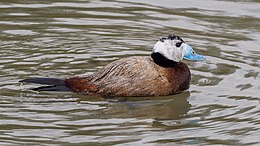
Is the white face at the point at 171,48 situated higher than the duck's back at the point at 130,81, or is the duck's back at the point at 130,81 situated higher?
the white face at the point at 171,48

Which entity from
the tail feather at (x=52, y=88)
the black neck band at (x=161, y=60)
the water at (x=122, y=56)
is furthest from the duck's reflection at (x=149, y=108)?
the tail feather at (x=52, y=88)

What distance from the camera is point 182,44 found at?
893 cm

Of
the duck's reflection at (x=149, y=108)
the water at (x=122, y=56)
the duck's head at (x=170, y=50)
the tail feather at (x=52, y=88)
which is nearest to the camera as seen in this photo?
the water at (x=122, y=56)

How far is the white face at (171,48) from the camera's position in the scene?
880cm

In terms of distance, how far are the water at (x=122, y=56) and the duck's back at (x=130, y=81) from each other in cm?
10

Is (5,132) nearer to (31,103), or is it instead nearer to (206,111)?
(31,103)

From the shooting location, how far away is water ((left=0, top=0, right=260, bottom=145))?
7.50m

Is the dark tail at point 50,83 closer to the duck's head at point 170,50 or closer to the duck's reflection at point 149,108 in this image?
the duck's reflection at point 149,108

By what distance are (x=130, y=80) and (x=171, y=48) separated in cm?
56

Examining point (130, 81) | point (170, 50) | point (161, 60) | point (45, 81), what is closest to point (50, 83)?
point (45, 81)

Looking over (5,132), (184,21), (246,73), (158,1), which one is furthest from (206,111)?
(158,1)

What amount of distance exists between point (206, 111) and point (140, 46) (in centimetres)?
236

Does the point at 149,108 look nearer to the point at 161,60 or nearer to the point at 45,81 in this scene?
the point at 161,60

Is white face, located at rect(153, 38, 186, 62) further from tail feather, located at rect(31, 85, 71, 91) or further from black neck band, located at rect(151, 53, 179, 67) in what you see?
tail feather, located at rect(31, 85, 71, 91)
